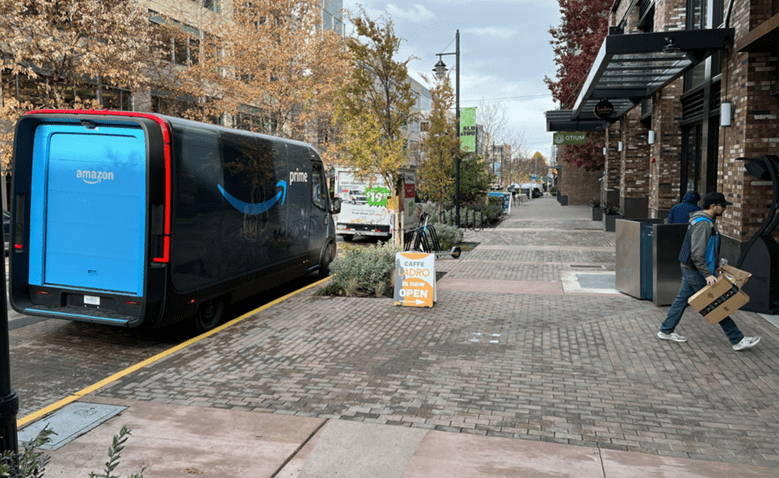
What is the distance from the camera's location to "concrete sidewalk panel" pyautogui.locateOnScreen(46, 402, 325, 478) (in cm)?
420

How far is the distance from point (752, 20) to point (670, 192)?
308 inches

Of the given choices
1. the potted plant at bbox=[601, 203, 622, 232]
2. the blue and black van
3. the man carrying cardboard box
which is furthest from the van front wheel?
the potted plant at bbox=[601, 203, 622, 232]

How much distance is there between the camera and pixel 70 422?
16.4ft

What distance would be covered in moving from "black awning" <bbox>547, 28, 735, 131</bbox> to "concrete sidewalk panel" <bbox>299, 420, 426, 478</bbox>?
30.0 feet

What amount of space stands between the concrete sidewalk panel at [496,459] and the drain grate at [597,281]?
7140mm

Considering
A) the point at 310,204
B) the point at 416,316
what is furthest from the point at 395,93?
the point at 416,316

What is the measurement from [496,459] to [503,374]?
200cm

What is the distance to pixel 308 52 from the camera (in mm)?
25453

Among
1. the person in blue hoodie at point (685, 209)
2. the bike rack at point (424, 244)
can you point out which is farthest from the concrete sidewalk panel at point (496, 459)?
the bike rack at point (424, 244)

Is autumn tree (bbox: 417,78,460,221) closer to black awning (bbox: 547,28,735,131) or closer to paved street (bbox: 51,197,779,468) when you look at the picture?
black awning (bbox: 547,28,735,131)

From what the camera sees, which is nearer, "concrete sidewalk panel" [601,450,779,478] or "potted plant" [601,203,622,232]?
"concrete sidewalk panel" [601,450,779,478]

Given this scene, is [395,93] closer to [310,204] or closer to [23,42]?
[310,204]

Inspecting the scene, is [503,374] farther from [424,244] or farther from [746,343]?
[424,244]

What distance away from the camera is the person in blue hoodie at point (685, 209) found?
9023mm
